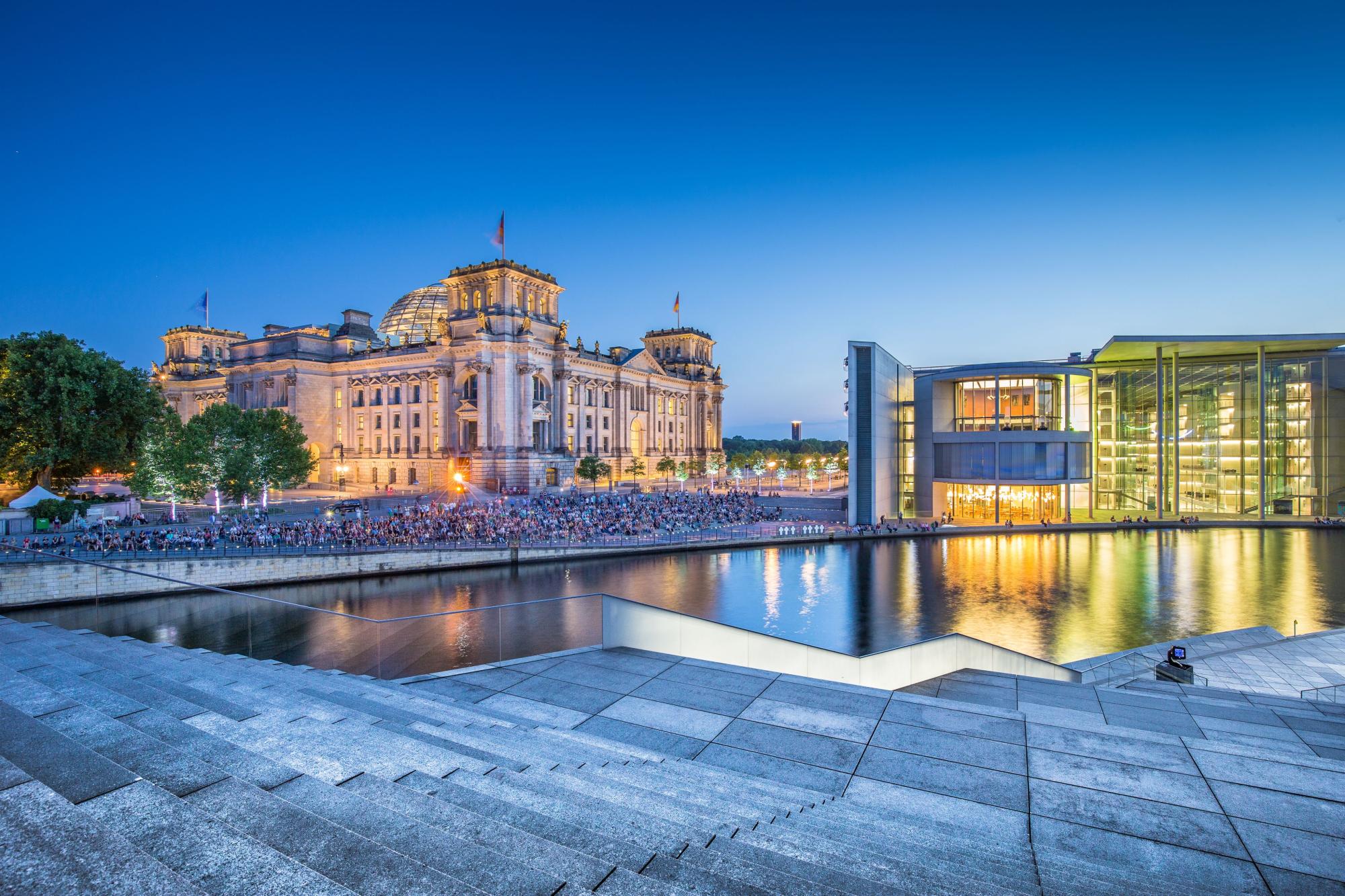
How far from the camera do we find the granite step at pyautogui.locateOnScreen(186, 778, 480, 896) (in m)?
3.20

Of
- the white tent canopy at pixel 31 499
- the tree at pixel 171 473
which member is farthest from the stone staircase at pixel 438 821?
the tree at pixel 171 473

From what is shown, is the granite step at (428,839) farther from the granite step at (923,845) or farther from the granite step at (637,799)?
Answer: the granite step at (923,845)

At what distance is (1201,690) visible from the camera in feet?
39.4

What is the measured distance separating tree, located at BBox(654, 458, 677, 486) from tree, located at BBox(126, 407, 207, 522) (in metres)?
54.4

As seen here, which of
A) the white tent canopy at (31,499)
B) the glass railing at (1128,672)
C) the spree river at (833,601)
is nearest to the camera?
the spree river at (833,601)

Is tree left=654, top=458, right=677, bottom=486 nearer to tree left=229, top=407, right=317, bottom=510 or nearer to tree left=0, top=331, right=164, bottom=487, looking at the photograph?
tree left=229, top=407, right=317, bottom=510

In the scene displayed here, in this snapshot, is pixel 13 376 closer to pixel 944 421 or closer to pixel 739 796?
pixel 739 796

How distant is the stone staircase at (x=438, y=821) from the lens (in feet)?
10.9

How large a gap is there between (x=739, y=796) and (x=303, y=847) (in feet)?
10.2

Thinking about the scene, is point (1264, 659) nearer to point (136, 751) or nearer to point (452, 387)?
point (136, 751)

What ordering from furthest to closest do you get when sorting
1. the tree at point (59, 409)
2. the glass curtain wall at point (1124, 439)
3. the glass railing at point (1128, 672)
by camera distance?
the glass curtain wall at point (1124, 439) < the tree at point (59, 409) < the glass railing at point (1128, 672)

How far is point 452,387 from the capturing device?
2918 inches

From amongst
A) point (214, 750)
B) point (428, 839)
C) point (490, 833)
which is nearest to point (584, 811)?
point (490, 833)

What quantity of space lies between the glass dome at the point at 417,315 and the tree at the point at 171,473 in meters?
45.5
